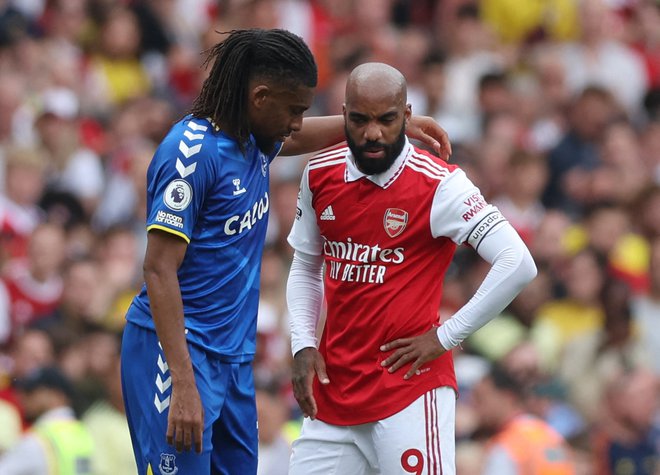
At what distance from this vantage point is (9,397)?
955cm

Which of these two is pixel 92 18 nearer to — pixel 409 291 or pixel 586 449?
pixel 586 449

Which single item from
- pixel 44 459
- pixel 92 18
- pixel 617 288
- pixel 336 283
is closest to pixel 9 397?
pixel 44 459

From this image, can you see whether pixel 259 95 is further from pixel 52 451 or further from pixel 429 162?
pixel 52 451

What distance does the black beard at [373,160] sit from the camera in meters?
6.31

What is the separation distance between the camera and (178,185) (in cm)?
582

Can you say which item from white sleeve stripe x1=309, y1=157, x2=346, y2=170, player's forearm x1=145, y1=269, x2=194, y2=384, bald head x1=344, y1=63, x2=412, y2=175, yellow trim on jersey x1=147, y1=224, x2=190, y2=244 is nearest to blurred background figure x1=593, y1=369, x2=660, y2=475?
white sleeve stripe x1=309, y1=157, x2=346, y2=170

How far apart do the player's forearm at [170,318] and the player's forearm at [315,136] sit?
1.15 m

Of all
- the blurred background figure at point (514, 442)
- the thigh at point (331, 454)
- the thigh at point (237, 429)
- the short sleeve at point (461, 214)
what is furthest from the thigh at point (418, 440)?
the blurred background figure at point (514, 442)

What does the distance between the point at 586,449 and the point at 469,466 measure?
1520 millimetres

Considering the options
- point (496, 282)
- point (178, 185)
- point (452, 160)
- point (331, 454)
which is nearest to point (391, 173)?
point (496, 282)

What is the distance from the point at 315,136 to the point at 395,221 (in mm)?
612

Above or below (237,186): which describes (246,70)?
above

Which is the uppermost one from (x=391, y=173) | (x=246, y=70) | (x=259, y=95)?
(x=246, y=70)

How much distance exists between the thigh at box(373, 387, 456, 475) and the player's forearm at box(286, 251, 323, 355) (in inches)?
24.8
